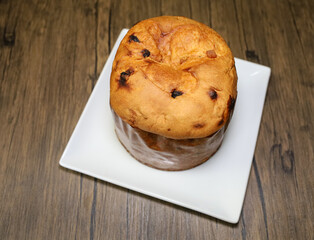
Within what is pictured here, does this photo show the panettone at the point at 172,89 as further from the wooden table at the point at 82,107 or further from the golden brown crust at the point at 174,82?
the wooden table at the point at 82,107

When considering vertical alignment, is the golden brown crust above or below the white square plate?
above

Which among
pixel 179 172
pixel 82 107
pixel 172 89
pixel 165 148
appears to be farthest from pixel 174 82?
pixel 82 107

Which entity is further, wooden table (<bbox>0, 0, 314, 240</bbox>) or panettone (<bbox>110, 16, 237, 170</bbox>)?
wooden table (<bbox>0, 0, 314, 240</bbox>)

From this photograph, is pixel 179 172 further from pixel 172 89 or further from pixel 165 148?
pixel 172 89

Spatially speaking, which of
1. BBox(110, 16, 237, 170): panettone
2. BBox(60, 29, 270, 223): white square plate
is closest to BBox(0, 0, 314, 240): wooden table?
BBox(60, 29, 270, 223): white square plate

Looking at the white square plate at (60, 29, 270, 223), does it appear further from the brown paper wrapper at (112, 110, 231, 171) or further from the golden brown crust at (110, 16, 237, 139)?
the golden brown crust at (110, 16, 237, 139)

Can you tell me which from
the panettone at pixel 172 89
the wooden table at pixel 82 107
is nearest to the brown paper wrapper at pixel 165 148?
the panettone at pixel 172 89
